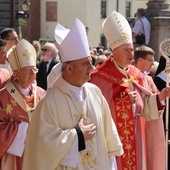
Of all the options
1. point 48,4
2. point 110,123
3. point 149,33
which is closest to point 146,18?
point 149,33

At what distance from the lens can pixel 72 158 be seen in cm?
547

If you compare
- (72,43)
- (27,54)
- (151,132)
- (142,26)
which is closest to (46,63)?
(142,26)

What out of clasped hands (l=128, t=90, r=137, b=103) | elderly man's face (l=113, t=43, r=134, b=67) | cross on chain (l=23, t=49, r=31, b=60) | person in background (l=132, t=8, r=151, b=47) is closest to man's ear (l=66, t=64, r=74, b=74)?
cross on chain (l=23, t=49, r=31, b=60)

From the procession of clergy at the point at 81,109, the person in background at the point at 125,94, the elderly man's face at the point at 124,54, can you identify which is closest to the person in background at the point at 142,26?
the procession of clergy at the point at 81,109

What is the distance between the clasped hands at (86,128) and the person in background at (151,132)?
8.59 ft

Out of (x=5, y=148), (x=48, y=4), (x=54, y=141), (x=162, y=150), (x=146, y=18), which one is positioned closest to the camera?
(x=54, y=141)

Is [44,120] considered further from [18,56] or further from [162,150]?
[162,150]

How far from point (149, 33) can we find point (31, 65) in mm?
7322

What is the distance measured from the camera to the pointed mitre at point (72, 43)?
565 cm

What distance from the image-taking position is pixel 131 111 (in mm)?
7609

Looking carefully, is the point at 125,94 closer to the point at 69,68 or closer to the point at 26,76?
the point at 26,76

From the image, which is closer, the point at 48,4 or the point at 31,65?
the point at 31,65

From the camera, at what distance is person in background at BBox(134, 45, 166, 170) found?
27.0 feet

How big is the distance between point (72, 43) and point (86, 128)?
72cm
